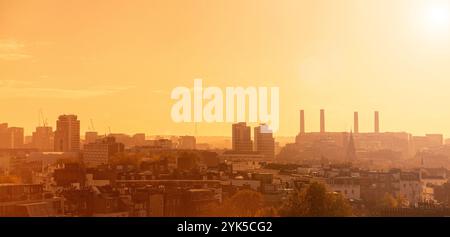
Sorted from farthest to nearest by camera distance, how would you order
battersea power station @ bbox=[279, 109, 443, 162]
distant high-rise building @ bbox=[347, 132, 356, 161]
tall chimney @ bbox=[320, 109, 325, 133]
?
distant high-rise building @ bbox=[347, 132, 356, 161] → battersea power station @ bbox=[279, 109, 443, 162] → tall chimney @ bbox=[320, 109, 325, 133]

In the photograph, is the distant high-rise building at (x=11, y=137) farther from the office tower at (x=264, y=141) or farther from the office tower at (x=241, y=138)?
the office tower at (x=264, y=141)

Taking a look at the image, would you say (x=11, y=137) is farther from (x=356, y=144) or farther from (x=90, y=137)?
(x=356, y=144)

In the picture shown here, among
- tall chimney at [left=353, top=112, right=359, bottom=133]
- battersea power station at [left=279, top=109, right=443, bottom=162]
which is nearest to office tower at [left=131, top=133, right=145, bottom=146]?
battersea power station at [left=279, top=109, right=443, bottom=162]

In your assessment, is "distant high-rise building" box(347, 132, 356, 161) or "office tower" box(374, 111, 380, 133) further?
"distant high-rise building" box(347, 132, 356, 161)

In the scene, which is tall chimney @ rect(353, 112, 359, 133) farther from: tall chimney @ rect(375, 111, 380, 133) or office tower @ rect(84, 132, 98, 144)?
office tower @ rect(84, 132, 98, 144)

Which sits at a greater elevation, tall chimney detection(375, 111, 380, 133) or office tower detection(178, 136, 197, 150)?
tall chimney detection(375, 111, 380, 133)

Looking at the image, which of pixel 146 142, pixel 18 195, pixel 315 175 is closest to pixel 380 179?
pixel 315 175
